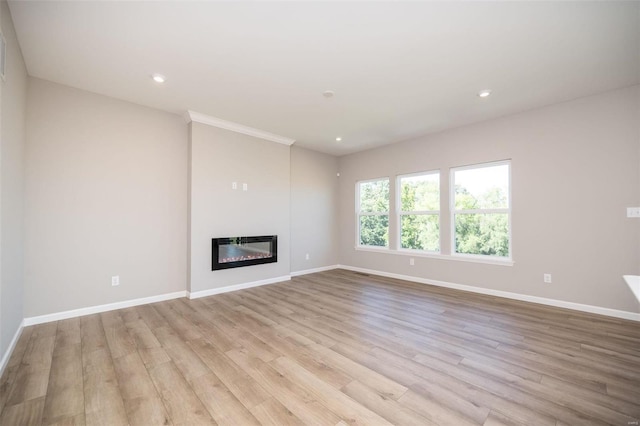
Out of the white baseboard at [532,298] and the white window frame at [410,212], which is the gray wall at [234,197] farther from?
the white baseboard at [532,298]

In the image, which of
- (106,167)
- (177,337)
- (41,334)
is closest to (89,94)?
(106,167)

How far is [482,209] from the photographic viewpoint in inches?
168

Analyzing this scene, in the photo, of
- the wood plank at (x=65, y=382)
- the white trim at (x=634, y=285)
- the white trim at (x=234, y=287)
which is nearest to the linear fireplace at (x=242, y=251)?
the white trim at (x=234, y=287)

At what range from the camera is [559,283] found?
3531 mm

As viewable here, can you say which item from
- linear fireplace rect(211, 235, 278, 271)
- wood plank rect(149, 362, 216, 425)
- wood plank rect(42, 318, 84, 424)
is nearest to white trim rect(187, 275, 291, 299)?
A: linear fireplace rect(211, 235, 278, 271)

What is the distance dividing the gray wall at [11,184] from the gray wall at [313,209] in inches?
149

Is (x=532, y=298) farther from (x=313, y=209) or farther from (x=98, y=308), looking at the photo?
(x=98, y=308)

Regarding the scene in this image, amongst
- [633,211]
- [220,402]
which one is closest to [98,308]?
[220,402]

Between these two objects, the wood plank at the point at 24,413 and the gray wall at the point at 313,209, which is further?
the gray wall at the point at 313,209

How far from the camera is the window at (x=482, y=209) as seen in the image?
4.08 meters

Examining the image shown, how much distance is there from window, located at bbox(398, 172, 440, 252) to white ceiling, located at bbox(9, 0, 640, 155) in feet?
5.03

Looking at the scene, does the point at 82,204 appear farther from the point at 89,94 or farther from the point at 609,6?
the point at 609,6

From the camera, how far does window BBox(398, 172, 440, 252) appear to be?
15.9 feet

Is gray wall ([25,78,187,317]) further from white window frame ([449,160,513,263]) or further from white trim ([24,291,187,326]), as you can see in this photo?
white window frame ([449,160,513,263])
